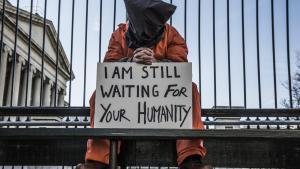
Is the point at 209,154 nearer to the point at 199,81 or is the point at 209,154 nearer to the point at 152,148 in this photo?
the point at 152,148

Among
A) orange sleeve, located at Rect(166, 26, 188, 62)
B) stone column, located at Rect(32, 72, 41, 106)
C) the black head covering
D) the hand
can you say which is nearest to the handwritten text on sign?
the hand

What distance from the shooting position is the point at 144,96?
2.32 meters

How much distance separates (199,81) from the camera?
428 centimetres

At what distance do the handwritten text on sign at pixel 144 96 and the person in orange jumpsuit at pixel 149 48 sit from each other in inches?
4.4

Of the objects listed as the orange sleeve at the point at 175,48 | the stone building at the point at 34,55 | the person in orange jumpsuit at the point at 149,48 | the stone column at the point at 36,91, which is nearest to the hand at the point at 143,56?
the person in orange jumpsuit at the point at 149,48

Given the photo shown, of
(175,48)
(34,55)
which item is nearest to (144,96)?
(175,48)

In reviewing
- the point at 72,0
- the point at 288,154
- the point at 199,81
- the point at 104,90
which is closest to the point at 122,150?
the point at 104,90

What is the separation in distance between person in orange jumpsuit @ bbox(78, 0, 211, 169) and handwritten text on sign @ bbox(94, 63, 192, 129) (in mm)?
112

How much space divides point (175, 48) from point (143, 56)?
0.51m

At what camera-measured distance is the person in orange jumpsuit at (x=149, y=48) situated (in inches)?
91.9

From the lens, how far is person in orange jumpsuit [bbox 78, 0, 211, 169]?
2334mm

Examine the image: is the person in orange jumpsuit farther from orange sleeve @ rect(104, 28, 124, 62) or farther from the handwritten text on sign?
the handwritten text on sign

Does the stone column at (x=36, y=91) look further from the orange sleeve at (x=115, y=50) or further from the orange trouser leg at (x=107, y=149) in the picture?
the orange trouser leg at (x=107, y=149)

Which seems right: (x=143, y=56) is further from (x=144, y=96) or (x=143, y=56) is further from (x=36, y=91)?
(x=36, y=91)
